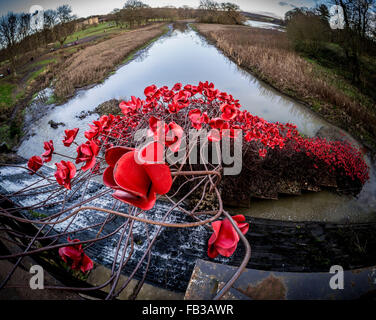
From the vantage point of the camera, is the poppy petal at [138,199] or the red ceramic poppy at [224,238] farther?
the red ceramic poppy at [224,238]

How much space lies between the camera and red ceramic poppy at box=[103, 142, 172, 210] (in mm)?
253

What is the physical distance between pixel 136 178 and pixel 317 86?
Result: 5.66 m

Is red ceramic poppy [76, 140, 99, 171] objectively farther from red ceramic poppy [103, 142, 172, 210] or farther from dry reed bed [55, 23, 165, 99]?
dry reed bed [55, 23, 165, 99]

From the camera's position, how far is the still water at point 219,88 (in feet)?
7.91

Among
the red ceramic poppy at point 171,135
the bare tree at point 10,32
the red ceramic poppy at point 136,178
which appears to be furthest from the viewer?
the bare tree at point 10,32

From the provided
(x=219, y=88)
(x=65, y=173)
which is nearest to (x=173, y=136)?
(x=65, y=173)

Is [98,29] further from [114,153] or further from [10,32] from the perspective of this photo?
[114,153]

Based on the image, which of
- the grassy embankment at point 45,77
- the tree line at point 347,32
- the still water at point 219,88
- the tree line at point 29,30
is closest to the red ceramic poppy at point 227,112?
the still water at point 219,88

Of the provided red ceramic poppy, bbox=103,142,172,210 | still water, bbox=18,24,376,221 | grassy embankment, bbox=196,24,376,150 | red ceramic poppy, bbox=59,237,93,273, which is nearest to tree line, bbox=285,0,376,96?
grassy embankment, bbox=196,24,376,150

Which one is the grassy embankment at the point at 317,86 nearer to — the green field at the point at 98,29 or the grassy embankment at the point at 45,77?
the grassy embankment at the point at 45,77

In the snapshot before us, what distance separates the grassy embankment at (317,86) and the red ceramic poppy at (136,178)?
4.40m
